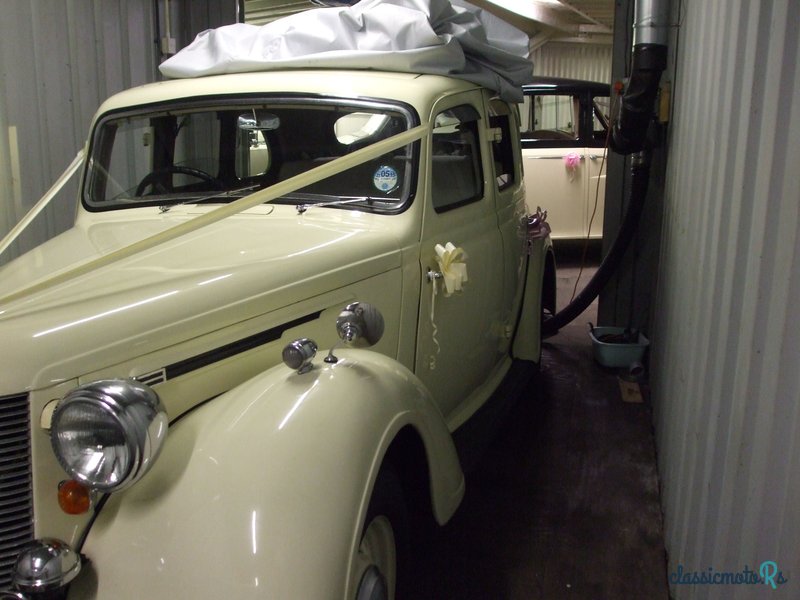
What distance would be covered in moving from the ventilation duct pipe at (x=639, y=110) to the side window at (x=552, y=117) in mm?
3232

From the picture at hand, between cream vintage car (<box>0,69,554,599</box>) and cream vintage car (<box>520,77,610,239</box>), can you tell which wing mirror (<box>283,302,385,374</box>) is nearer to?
cream vintage car (<box>0,69,554,599</box>)

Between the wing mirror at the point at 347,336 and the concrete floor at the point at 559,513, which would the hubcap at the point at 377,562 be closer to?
the concrete floor at the point at 559,513

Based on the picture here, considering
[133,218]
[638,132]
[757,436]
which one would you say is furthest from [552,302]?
[757,436]

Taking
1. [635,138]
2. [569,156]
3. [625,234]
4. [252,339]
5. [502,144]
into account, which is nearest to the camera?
[252,339]

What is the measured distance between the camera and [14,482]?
153cm

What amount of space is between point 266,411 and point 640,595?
1.55m

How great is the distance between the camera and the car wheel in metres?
1.79

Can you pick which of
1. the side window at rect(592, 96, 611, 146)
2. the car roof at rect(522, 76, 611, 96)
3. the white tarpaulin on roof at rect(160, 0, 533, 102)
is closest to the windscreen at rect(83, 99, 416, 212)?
the white tarpaulin on roof at rect(160, 0, 533, 102)

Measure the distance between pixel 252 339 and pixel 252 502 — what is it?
574 mm

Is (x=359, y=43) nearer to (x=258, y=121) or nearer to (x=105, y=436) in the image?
(x=258, y=121)

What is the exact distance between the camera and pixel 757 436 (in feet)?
5.54

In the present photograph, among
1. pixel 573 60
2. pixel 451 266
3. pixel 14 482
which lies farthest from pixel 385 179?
pixel 573 60

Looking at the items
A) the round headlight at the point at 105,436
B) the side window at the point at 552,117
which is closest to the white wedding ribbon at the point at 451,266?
the round headlight at the point at 105,436

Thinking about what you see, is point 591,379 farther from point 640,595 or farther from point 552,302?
point 640,595
